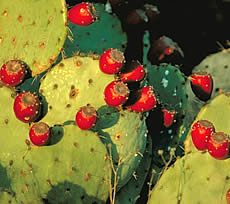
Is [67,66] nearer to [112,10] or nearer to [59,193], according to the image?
[59,193]

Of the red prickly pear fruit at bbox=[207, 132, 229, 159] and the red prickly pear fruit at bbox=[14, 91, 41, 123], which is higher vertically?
the red prickly pear fruit at bbox=[14, 91, 41, 123]

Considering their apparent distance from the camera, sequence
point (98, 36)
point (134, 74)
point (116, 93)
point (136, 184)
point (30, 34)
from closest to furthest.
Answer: point (116, 93) < point (30, 34) < point (134, 74) < point (136, 184) < point (98, 36)

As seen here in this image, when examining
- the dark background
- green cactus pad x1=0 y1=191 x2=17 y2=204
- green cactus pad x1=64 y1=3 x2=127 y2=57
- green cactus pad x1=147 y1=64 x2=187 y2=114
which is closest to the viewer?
green cactus pad x1=0 y1=191 x2=17 y2=204

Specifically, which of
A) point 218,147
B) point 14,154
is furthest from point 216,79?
point 14,154

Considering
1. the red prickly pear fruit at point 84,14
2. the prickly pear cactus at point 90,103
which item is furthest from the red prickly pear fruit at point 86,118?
the red prickly pear fruit at point 84,14

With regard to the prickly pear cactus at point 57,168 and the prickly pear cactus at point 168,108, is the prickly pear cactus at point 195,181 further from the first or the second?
the prickly pear cactus at point 168,108

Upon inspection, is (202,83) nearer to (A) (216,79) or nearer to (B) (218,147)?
(A) (216,79)

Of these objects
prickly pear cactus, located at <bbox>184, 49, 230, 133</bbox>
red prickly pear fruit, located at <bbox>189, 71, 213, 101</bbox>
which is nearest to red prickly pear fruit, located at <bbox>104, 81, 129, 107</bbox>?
red prickly pear fruit, located at <bbox>189, 71, 213, 101</bbox>

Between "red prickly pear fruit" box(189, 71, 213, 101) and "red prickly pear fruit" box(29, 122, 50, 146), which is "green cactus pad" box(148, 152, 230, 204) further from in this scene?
"red prickly pear fruit" box(189, 71, 213, 101)
